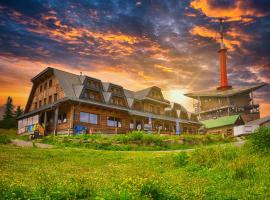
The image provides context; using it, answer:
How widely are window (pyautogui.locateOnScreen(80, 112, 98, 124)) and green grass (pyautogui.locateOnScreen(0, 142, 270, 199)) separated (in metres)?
19.3

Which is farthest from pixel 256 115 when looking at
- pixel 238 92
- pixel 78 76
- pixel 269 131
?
pixel 269 131

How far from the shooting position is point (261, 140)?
1602 cm

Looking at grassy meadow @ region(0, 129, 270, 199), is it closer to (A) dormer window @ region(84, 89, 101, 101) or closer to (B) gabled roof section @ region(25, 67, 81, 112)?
(B) gabled roof section @ region(25, 67, 81, 112)

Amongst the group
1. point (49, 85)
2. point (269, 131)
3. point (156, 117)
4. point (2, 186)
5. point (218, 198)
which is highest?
point (49, 85)

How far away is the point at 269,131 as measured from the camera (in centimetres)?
1641

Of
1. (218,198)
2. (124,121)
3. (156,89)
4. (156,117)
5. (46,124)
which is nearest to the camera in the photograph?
(218,198)

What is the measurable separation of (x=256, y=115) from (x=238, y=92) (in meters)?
7.22

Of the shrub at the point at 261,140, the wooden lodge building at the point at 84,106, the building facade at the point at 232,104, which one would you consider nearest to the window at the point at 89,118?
the wooden lodge building at the point at 84,106

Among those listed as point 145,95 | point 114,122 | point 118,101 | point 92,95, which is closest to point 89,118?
point 92,95

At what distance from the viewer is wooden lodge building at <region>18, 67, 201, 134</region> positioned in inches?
1481

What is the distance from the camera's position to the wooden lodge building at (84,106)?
37.6 meters

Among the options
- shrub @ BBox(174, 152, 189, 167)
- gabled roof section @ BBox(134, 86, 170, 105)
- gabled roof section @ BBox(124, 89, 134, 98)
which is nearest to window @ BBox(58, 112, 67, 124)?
gabled roof section @ BBox(124, 89, 134, 98)

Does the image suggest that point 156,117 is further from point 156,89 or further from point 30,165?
point 30,165

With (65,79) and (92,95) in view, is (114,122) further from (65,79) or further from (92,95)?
(65,79)
